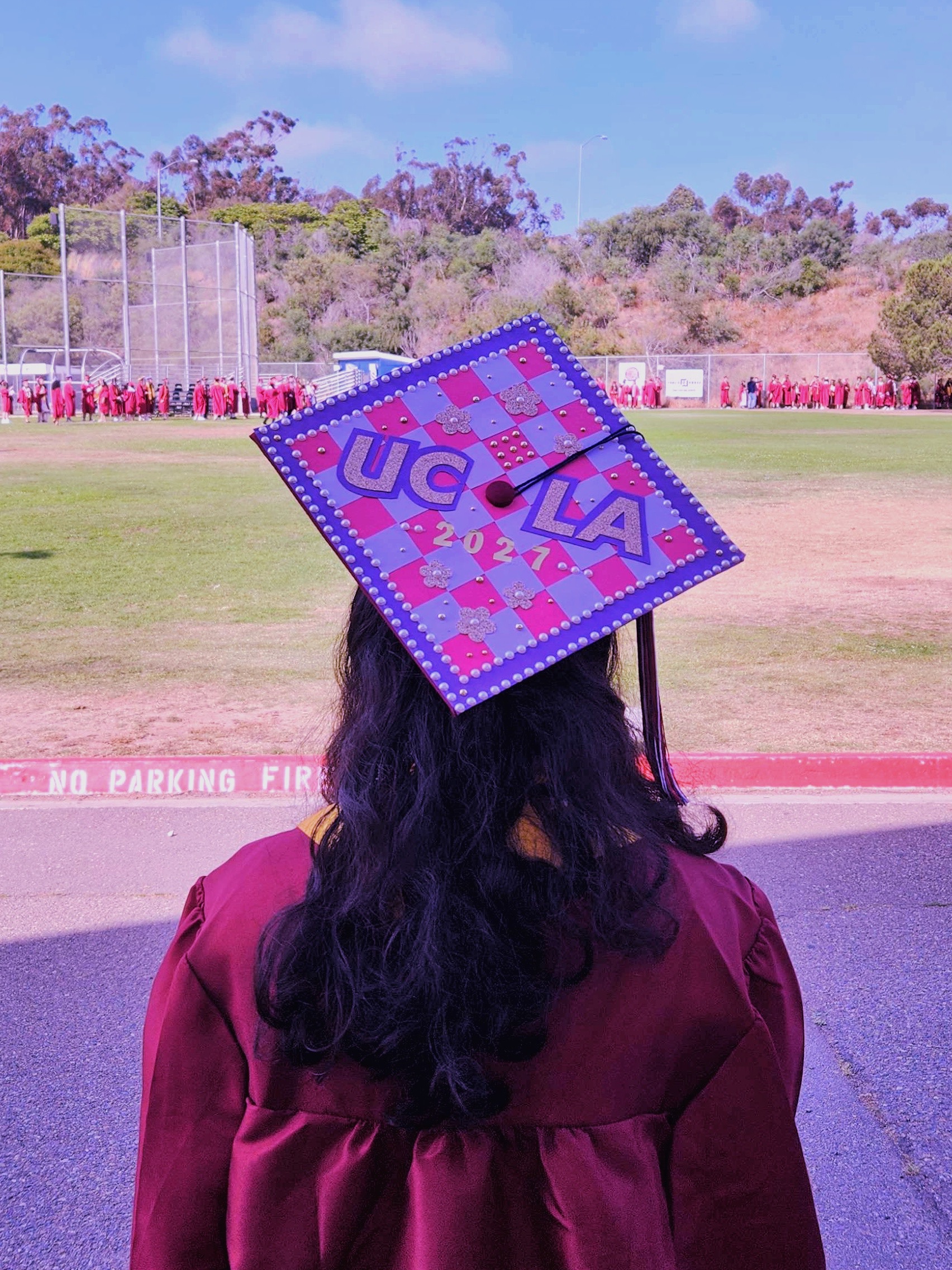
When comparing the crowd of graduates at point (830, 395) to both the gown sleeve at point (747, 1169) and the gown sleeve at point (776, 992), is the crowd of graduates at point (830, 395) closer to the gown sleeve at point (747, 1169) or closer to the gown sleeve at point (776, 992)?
the gown sleeve at point (776, 992)

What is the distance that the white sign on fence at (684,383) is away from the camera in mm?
59094

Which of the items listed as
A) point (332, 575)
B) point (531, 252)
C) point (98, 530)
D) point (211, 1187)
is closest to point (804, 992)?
point (211, 1187)

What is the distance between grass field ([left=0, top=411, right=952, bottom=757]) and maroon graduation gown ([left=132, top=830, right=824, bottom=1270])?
927 mm

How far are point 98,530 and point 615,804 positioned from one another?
571 inches

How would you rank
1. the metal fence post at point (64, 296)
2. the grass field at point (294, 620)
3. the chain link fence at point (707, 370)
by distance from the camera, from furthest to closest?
1. the chain link fence at point (707, 370)
2. the metal fence post at point (64, 296)
3. the grass field at point (294, 620)

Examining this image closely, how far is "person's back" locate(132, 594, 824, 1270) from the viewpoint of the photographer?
1.35 meters

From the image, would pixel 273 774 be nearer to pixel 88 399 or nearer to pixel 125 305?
pixel 88 399

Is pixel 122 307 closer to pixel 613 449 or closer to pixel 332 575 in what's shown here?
pixel 332 575

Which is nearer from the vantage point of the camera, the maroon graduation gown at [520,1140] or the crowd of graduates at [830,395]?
the maroon graduation gown at [520,1140]

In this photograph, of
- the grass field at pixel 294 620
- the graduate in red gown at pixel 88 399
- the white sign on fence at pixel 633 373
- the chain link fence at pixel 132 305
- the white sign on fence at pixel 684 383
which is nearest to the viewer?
the grass field at pixel 294 620

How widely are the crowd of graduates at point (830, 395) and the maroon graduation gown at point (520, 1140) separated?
2234 inches

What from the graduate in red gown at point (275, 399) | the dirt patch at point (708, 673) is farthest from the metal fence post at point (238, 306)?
the dirt patch at point (708, 673)

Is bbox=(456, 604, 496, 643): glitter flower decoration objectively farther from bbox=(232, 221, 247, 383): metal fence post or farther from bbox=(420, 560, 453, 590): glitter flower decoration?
bbox=(232, 221, 247, 383): metal fence post

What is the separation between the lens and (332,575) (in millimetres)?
12477
